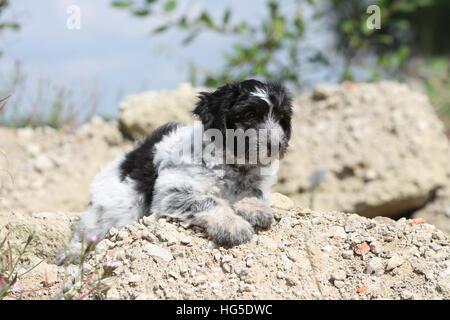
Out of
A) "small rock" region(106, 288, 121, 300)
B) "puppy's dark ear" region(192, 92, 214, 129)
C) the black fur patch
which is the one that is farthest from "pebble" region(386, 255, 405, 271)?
the black fur patch

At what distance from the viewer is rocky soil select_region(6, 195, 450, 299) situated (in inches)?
149

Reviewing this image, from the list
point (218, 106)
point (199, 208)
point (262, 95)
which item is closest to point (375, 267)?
point (199, 208)

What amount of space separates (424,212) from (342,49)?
4.45 m

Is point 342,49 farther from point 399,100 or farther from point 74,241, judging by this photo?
point 74,241

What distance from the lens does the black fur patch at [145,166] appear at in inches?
195

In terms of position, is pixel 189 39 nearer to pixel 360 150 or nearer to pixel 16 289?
pixel 360 150

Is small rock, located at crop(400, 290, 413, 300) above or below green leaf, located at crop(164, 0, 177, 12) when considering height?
below

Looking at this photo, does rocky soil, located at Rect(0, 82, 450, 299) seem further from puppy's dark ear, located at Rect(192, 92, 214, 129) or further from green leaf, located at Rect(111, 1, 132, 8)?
green leaf, located at Rect(111, 1, 132, 8)

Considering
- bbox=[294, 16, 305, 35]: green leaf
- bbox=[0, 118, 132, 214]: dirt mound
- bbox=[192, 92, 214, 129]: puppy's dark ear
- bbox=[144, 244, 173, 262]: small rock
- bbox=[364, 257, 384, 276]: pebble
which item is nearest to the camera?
bbox=[364, 257, 384, 276]: pebble

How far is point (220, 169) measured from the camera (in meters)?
4.58

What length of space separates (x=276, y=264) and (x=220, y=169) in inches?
40.8

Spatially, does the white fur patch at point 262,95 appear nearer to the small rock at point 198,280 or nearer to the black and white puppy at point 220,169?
the black and white puppy at point 220,169
